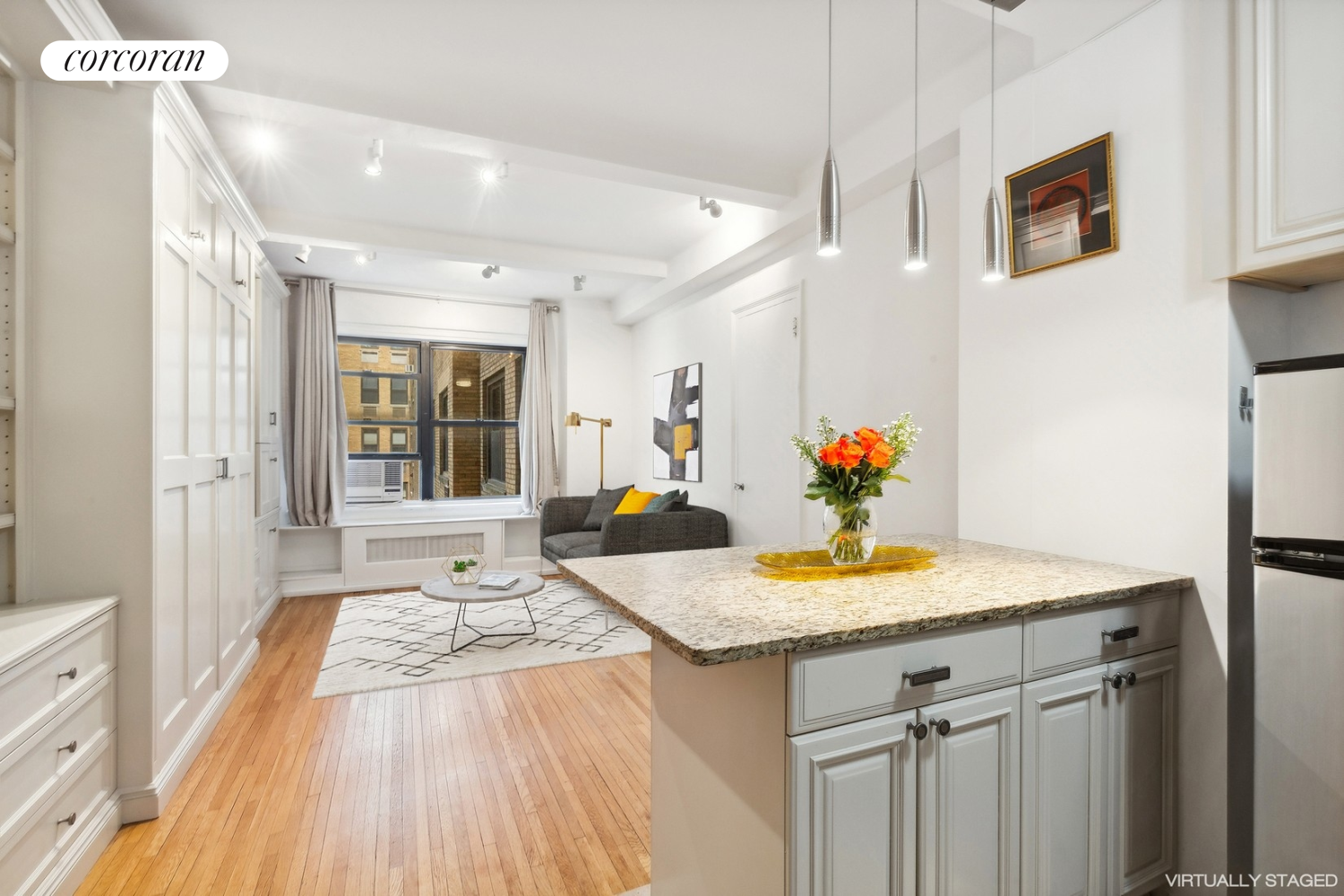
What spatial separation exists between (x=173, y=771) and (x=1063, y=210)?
3656 millimetres

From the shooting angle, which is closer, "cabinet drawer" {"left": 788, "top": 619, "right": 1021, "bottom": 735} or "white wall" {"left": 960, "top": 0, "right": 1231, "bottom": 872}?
"cabinet drawer" {"left": 788, "top": 619, "right": 1021, "bottom": 735}

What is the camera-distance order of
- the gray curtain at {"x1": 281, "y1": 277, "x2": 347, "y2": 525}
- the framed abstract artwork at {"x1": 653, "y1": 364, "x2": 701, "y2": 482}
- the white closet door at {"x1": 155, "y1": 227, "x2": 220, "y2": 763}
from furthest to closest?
the gray curtain at {"x1": 281, "y1": 277, "x2": 347, "y2": 525}, the framed abstract artwork at {"x1": 653, "y1": 364, "x2": 701, "y2": 482}, the white closet door at {"x1": 155, "y1": 227, "x2": 220, "y2": 763}

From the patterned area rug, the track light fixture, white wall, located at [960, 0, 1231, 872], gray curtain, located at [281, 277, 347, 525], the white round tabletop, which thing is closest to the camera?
white wall, located at [960, 0, 1231, 872]

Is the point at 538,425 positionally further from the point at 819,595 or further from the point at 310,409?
the point at 819,595

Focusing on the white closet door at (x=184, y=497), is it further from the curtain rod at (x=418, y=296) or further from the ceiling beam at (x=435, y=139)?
the curtain rod at (x=418, y=296)

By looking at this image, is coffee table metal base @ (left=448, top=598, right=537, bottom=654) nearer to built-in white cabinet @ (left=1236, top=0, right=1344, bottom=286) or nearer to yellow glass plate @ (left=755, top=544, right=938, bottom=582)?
yellow glass plate @ (left=755, top=544, right=938, bottom=582)

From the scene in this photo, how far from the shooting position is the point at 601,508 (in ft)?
18.9

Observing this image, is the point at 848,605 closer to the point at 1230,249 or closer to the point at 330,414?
the point at 1230,249

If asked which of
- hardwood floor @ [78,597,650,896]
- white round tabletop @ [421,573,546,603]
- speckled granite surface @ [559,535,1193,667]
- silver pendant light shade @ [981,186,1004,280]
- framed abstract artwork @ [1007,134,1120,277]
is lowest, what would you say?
hardwood floor @ [78,597,650,896]

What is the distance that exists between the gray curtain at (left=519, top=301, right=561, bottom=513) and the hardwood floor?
9.90 feet

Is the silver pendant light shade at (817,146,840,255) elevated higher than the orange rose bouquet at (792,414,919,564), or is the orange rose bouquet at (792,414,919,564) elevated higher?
the silver pendant light shade at (817,146,840,255)

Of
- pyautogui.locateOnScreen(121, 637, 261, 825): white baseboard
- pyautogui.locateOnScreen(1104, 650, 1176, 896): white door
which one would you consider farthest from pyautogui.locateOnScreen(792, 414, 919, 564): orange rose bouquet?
pyautogui.locateOnScreen(121, 637, 261, 825): white baseboard

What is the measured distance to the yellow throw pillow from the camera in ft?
17.5

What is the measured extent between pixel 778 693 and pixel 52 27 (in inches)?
105
